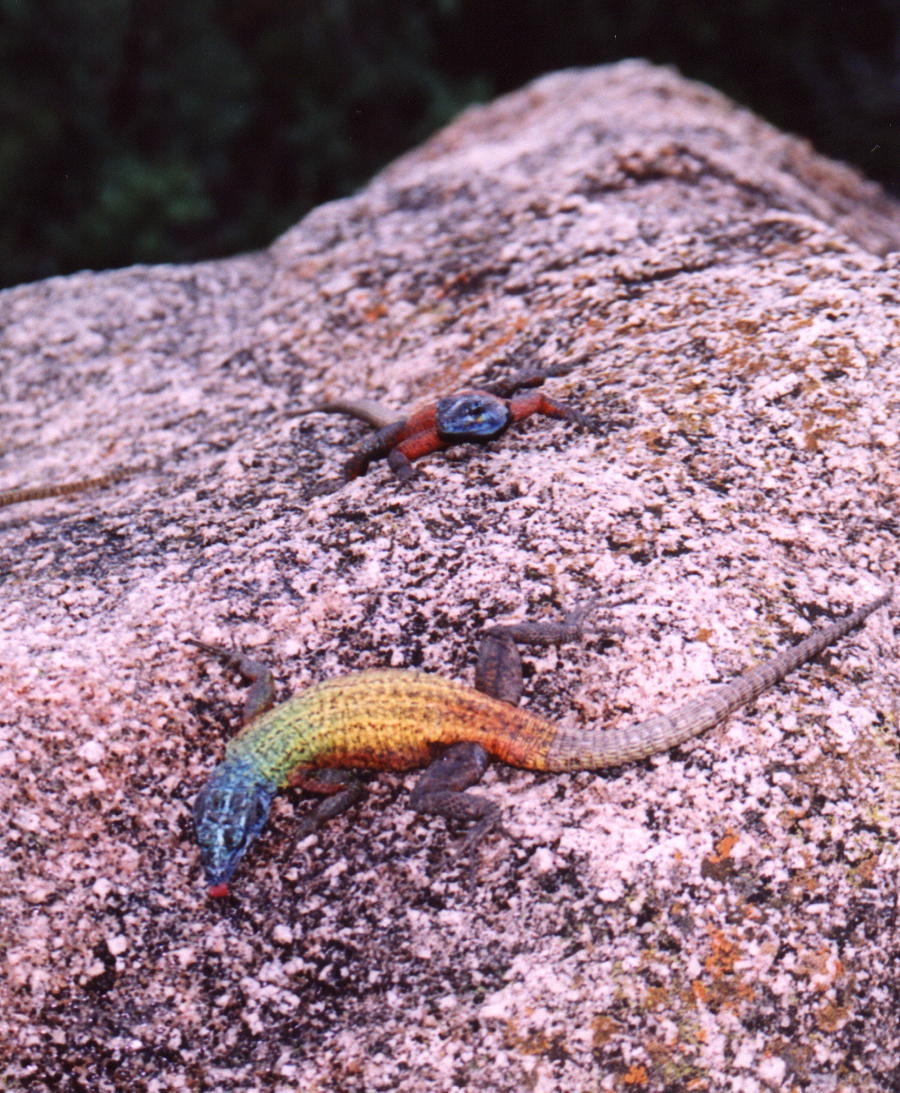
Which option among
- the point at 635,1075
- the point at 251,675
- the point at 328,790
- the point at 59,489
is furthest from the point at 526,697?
the point at 59,489

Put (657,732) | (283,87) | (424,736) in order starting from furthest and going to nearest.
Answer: (283,87), (424,736), (657,732)

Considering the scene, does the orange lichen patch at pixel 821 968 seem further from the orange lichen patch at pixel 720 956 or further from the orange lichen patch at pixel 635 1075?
the orange lichen patch at pixel 635 1075

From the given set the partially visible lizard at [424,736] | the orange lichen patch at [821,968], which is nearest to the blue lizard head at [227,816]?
the partially visible lizard at [424,736]

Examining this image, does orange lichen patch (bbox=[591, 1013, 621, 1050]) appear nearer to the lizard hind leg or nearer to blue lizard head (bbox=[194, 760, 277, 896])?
the lizard hind leg

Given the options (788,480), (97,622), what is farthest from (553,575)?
(97,622)

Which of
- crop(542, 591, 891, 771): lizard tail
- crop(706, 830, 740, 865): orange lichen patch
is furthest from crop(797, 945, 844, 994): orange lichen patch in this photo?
crop(542, 591, 891, 771): lizard tail

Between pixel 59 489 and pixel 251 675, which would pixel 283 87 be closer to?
pixel 59 489

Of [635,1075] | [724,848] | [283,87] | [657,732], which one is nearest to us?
[635,1075]
